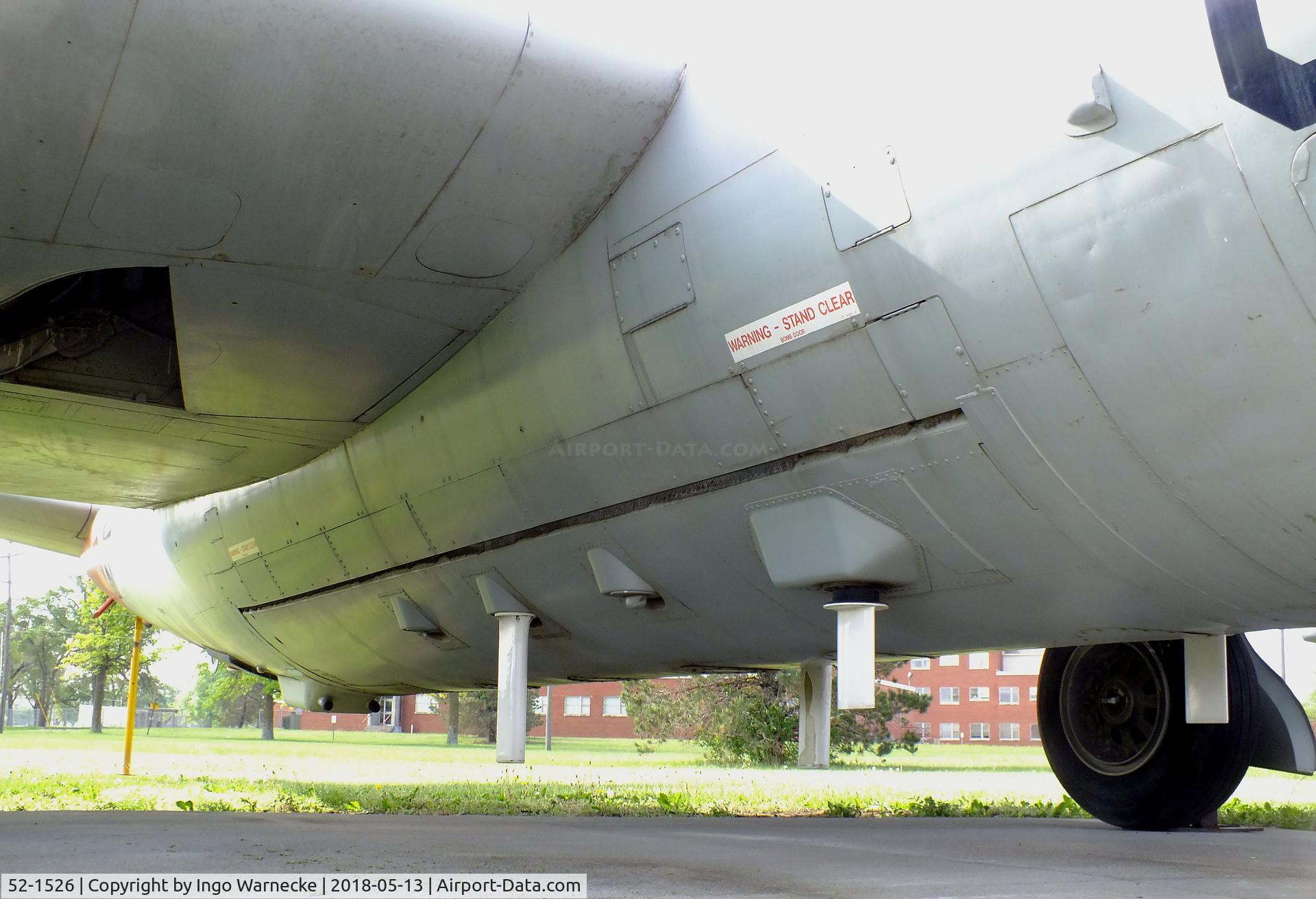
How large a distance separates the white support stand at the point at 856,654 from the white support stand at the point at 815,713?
2.95 m

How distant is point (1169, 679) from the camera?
21.1 ft

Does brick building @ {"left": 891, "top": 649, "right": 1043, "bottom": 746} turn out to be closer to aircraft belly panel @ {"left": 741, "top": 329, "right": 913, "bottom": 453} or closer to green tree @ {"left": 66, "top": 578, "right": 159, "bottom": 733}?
green tree @ {"left": 66, "top": 578, "right": 159, "bottom": 733}

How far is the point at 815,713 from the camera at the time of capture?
829 centimetres

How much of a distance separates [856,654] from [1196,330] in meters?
1.93

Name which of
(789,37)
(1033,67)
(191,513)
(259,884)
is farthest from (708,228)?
(191,513)

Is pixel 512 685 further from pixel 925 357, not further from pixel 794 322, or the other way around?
pixel 925 357

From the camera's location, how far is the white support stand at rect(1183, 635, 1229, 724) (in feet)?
17.4

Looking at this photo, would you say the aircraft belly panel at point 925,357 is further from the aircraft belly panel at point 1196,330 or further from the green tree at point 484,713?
the green tree at point 484,713

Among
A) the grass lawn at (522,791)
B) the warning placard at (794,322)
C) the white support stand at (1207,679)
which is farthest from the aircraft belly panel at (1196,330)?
the grass lawn at (522,791)

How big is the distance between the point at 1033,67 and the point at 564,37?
192 cm

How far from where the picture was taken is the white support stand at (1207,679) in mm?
5297

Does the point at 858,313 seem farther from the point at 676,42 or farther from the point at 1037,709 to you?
the point at 1037,709

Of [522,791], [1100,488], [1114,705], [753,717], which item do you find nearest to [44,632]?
[753,717]

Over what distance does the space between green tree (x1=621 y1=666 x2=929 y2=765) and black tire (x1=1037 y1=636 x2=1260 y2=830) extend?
16.4 meters
